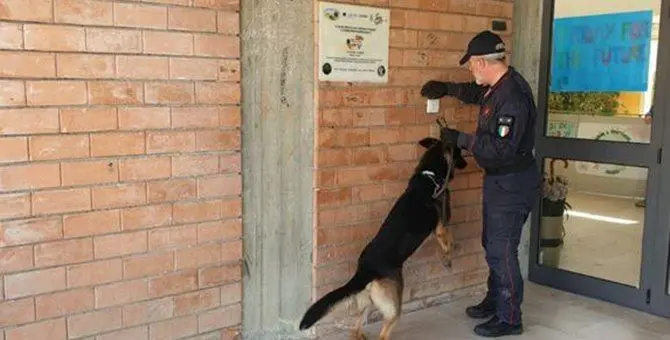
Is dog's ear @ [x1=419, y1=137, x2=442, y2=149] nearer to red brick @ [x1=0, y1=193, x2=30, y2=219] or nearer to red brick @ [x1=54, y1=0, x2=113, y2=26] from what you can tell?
red brick @ [x1=54, y1=0, x2=113, y2=26]

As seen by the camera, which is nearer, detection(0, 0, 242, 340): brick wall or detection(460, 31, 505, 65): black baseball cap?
detection(0, 0, 242, 340): brick wall

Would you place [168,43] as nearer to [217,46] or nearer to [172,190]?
[217,46]

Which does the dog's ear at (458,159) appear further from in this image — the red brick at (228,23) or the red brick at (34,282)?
the red brick at (34,282)

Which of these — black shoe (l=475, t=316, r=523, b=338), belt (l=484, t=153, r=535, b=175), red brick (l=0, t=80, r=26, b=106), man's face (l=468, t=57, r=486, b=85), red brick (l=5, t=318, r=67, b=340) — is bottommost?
black shoe (l=475, t=316, r=523, b=338)

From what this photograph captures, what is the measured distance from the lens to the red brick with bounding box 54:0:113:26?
2.40 meters

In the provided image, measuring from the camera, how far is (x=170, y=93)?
2721 millimetres

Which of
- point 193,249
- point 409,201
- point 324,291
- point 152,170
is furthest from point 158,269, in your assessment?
point 409,201

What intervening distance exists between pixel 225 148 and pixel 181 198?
1.03ft

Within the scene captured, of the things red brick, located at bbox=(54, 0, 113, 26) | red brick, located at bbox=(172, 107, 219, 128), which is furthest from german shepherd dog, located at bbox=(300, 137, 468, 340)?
red brick, located at bbox=(54, 0, 113, 26)

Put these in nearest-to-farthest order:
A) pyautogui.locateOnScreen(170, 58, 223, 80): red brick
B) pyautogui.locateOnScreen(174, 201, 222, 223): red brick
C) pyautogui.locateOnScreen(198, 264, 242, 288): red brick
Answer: pyautogui.locateOnScreen(170, 58, 223, 80): red brick
pyautogui.locateOnScreen(174, 201, 222, 223): red brick
pyautogui.locateOnScreen(198, 264, 242, 288): red brick

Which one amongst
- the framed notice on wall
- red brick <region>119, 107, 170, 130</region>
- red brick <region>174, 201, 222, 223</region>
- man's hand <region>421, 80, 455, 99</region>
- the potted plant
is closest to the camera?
red brick <region>119, 107, 170, 130</region>

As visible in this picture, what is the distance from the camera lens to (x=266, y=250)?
317cm

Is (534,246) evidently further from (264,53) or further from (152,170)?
(152,170)

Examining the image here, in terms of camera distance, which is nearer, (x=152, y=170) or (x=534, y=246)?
(x=152, y=170)
